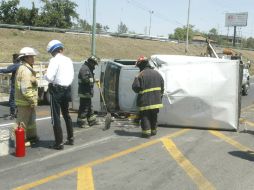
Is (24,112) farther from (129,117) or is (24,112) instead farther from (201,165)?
(129,117)

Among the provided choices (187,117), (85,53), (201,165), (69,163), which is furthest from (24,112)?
(85,53)

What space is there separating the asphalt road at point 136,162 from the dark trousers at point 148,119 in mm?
272

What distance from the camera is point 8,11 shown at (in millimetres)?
63000

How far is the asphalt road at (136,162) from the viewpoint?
663cm

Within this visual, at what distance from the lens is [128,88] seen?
12727 mm

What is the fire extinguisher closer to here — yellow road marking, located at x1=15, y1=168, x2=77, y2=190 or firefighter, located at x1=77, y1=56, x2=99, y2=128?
yellow road marking, located at x1=15, y1=168, x2=77, y2=190

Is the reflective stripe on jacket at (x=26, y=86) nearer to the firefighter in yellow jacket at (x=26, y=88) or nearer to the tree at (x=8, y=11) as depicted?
the firefighter in yellow jacket at (x=26, y=88)

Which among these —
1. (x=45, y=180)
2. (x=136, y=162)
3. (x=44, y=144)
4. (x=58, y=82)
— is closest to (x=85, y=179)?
(x=45, y=180)

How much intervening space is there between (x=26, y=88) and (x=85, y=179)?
249cm

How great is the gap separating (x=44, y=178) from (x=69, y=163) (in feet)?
3.03

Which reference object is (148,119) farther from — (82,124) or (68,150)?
(68,150)

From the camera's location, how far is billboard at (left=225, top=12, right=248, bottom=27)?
10981 centimetres

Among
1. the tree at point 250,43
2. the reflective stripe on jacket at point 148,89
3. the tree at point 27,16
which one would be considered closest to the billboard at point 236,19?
the tree at point 250,43

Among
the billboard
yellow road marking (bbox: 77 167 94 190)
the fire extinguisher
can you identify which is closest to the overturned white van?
the fire extinguisher
